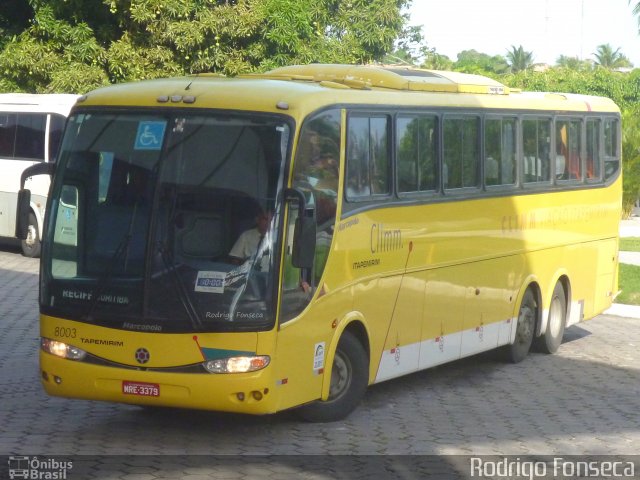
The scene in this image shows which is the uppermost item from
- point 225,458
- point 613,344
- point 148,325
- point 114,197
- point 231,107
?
point 231,107

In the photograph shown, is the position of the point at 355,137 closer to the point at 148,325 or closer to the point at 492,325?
the point at 148,325

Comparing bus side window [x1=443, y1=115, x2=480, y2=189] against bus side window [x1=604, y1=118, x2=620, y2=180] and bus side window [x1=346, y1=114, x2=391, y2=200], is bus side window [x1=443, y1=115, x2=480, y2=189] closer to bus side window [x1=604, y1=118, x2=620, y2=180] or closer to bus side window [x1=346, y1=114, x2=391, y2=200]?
bus side window [x1=346, y1=114, x2=391, y2=200]

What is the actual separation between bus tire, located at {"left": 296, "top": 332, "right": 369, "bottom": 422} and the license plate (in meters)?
1.54

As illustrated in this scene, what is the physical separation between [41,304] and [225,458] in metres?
1.99

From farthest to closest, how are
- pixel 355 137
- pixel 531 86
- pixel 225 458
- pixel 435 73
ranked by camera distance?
1. pixel 531 86
2. pixel 435 73
3. pixel 355 137
4. pixel 225 458

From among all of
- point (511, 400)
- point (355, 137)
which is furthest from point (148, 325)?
point (511, 400)

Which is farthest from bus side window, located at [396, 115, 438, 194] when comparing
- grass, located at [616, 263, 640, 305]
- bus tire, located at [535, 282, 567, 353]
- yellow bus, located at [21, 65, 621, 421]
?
grass, located at [616, 263, 640, 305]

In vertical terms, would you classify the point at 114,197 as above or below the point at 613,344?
above

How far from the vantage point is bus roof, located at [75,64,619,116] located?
32.6 feet

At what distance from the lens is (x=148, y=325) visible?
947cm

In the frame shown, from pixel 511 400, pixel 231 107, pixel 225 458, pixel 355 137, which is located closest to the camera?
pixel 225 458

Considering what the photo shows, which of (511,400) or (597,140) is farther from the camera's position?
(597,140)

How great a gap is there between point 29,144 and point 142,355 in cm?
1545
